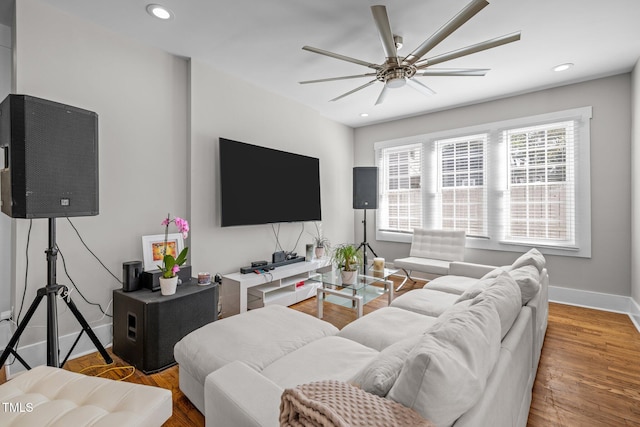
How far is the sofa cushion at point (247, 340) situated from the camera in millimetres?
1490

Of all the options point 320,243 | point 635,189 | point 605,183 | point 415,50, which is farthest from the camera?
point 320,243

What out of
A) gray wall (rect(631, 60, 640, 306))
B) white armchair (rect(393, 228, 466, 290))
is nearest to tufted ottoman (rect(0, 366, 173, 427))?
white armchair (rect(393, 228, 466, 290))

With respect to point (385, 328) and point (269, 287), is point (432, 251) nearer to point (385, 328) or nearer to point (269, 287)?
point (269, 287)

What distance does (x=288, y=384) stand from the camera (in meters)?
1.28

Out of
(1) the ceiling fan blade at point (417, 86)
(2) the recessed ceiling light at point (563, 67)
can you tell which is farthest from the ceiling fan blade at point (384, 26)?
(2) the recessed ceiling light at point (563, 67)

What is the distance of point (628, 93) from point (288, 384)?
4.55m

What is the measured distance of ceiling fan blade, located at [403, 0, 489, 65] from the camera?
1.56 m

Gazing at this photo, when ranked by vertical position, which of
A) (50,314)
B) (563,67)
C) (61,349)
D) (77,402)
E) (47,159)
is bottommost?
(61,349)

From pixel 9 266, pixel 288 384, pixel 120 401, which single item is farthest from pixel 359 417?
pixel 9 266

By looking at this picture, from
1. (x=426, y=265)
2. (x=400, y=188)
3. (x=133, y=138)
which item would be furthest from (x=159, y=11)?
(x=400, y=188)

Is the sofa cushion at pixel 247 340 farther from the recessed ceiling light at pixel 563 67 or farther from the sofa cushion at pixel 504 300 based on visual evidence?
the recessed ceiling light at pixel 563 67

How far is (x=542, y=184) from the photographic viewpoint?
3.71 metres

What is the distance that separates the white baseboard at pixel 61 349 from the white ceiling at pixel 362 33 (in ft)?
8.27

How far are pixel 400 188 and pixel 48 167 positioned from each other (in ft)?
14.7
